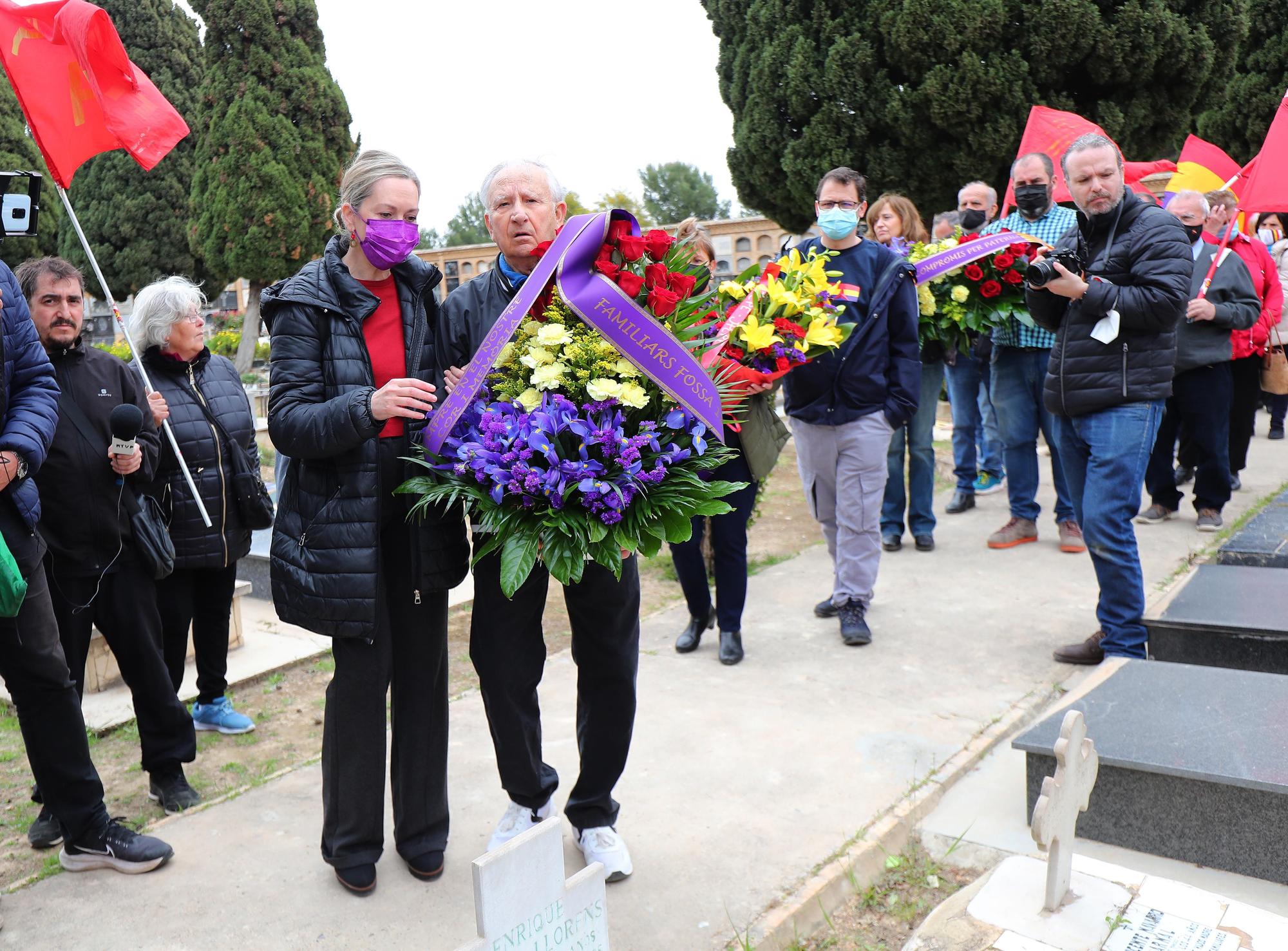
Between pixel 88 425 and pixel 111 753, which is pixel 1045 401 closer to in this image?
pixel 88 425

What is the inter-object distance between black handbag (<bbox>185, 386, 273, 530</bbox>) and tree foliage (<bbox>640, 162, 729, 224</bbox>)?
226 ft

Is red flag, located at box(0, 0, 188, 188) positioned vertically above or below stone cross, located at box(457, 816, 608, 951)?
above

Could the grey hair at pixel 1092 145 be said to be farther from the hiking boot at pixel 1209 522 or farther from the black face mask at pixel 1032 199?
the hiking boot at pixel 1209 522

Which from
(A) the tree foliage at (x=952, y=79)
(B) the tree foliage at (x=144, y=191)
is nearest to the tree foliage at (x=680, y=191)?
(B) the tree foliage at (x=144, y=191)

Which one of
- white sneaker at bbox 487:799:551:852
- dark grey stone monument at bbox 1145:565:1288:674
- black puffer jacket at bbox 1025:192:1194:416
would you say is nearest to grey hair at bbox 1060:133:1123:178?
black puffer jacket at bbox 1025:192:1194:416

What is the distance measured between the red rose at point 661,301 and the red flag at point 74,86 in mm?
2183

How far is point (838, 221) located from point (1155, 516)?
373 centimetres

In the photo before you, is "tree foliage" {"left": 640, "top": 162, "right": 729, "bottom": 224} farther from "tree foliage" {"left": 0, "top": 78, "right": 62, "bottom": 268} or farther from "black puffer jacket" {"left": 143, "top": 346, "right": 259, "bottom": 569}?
"black puffer jacket" {"left": 143, "top": 346, "right": 259, "bottom": 569}

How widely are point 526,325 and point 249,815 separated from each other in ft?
6.24

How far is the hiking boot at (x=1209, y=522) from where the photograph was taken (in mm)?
6941

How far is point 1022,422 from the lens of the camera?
21.7 ft

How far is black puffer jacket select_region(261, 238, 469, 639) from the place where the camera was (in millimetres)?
2756

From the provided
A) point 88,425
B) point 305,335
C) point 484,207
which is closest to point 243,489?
point 88,425

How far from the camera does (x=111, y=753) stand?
4.08 metres
